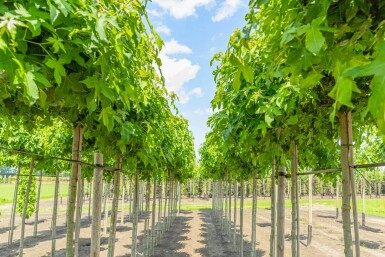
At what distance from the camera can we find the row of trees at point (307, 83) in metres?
1.27

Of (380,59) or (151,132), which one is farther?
(151,132)

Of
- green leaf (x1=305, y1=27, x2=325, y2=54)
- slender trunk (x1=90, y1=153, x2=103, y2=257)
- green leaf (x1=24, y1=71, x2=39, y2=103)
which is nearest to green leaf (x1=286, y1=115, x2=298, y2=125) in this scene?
green leaf (x1=305, y1=27, x2=325, y2=54)

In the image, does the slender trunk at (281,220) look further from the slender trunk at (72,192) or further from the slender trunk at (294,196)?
the slender trunk at (72,192)

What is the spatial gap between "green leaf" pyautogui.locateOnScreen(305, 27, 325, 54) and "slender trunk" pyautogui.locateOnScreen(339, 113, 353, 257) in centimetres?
218

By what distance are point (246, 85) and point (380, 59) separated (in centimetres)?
323

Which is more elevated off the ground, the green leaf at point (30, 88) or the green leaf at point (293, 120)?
the green leaf at point (293, 120)

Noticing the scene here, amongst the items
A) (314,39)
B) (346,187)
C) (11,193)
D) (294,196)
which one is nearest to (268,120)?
(346,187)

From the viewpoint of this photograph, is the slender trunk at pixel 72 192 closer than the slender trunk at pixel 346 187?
No

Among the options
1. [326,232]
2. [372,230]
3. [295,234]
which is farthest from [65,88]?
[372,230]

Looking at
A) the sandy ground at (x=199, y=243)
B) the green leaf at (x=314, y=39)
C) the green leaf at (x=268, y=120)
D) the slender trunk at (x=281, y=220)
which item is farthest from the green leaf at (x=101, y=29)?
the sandy ground at (x=199, y=243)

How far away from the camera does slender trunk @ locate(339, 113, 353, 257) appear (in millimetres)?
2947

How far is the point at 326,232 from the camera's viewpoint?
17.5 m

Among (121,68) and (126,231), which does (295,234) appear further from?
(126,231)

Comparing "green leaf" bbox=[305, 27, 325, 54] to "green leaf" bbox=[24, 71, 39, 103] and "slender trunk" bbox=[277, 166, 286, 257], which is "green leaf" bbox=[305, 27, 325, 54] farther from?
"slender trunk" bbox=[277, 166, 286, 257]
